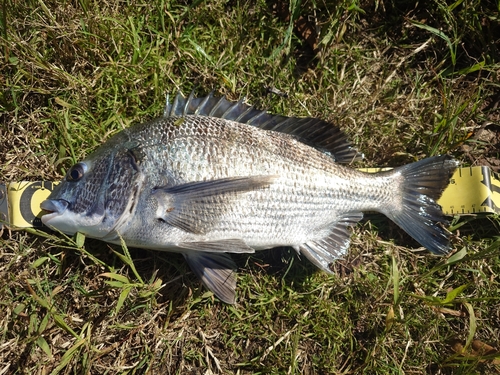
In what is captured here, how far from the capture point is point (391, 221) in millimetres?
3104

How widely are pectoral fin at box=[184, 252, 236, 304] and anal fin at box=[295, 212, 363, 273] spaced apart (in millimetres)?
498

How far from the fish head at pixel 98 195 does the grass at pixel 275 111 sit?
0.28 m

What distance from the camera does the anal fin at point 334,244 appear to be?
277cm

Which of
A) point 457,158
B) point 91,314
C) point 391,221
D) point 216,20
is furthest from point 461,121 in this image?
point 91,314

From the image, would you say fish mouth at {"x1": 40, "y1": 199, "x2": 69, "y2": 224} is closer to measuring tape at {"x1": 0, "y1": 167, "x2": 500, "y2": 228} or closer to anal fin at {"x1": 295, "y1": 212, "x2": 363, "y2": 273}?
measuring tape at {"x1": 0, "y1": 167, "x2": 500, "y2": 228}

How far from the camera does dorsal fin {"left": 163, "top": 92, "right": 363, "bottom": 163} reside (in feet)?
8.94

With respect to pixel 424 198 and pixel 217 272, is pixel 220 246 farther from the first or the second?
pixel 424 198

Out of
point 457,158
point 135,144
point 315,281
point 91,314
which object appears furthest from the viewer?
point 457,158

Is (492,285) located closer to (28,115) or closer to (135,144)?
(135,144)

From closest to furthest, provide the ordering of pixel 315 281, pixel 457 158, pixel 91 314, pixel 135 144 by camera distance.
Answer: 1. pixel 135 144
2. pixel 91 314
3. pixel 315 281
4. pixel 457 158

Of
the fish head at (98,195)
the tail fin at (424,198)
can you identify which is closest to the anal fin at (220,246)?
the fish head at (98,195)

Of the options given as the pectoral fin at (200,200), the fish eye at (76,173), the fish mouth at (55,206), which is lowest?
the pectoral fin at (200,200)

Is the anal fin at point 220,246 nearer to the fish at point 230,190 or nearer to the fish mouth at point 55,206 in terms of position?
the fish at point 230,190

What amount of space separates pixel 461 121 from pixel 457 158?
0.29m
